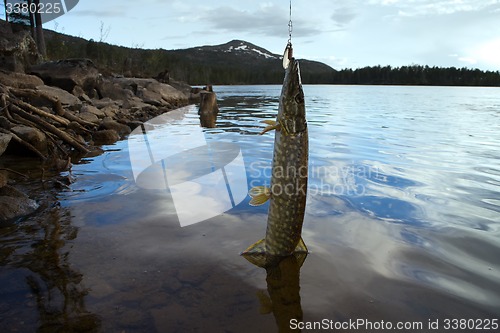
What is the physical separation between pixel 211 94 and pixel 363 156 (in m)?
15.5

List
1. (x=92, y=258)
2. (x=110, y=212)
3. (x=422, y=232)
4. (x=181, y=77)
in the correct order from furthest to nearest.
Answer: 1. (x=181, y=77)
2. (x=110, y=212)
3. (x=422, y=232)
4. (x=92, y=258)

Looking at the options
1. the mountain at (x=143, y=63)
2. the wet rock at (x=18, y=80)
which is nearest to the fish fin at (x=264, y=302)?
the mountain at (x=143, y=63)

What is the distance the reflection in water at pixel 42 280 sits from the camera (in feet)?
10.0

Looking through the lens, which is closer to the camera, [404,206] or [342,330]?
[342,330]

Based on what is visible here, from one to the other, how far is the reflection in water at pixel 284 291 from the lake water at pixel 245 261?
16mm

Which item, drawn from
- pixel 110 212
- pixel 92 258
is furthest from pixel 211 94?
pixel 92 258

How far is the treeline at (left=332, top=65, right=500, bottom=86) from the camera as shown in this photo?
Result: 137m

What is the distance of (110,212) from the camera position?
5688 mm

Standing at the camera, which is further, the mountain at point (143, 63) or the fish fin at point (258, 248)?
the mountain at point (143, 63)

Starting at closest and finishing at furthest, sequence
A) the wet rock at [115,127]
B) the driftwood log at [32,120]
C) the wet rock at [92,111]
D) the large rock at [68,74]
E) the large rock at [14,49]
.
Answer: the driftwood log at [32,120] → the wet rock at [115,127] → the wet rock at [92,111] → the large rock at [14,49] → the large rock at [68,74]

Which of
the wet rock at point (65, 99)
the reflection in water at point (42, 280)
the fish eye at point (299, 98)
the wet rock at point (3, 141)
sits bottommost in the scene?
the reflection in water at point (42, 280)

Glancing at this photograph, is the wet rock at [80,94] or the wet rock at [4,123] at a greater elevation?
the wet rock at [80,94]

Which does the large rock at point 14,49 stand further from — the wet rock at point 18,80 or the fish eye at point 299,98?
the fish eye at point 299,98

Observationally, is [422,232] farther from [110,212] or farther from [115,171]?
[115,171]
